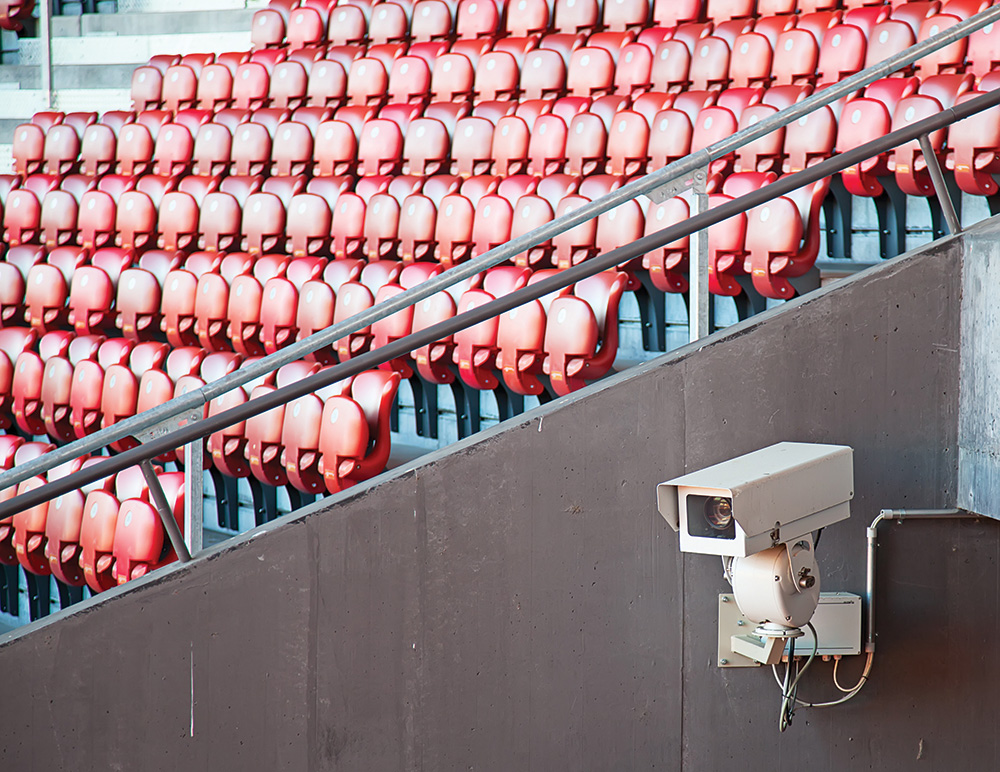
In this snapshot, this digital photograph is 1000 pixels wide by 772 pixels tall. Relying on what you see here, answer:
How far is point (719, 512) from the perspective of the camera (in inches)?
56.8

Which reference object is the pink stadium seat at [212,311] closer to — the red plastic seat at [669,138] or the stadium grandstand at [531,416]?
the stadium grandstand at [531,416]

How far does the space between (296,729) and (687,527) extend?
62 centimetres

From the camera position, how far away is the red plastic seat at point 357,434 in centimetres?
198

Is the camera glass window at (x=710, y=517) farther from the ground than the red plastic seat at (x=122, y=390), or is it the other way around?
the camera glass window at (x=710, y=517)

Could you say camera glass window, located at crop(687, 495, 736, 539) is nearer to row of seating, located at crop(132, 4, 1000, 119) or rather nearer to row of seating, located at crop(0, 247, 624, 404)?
row of seating, located at crop(0, 247, 624, 404)

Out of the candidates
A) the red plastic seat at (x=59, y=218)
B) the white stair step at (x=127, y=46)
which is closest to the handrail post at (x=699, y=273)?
the red plastic seat at (x=59, y=218)

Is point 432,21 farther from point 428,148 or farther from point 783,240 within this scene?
point 783,240

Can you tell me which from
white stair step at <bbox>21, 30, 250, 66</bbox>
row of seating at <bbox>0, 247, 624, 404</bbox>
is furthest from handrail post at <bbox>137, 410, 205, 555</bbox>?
white stair step at <bbox>21, 30, 250, 66</bbox>

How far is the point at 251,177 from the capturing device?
3.49 meters

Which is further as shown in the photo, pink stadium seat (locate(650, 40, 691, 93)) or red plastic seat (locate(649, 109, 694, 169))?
pink stadium seat (locate(650, 40, 691, 93))

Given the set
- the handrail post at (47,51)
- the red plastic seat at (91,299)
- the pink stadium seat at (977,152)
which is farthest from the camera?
the handrail post at (47,51)

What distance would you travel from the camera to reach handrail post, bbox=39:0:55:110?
4.68 meters

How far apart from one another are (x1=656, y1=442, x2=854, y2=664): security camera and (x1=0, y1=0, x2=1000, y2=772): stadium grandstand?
13 cm

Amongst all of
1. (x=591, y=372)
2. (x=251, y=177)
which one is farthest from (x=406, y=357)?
(x=251, y=177)
